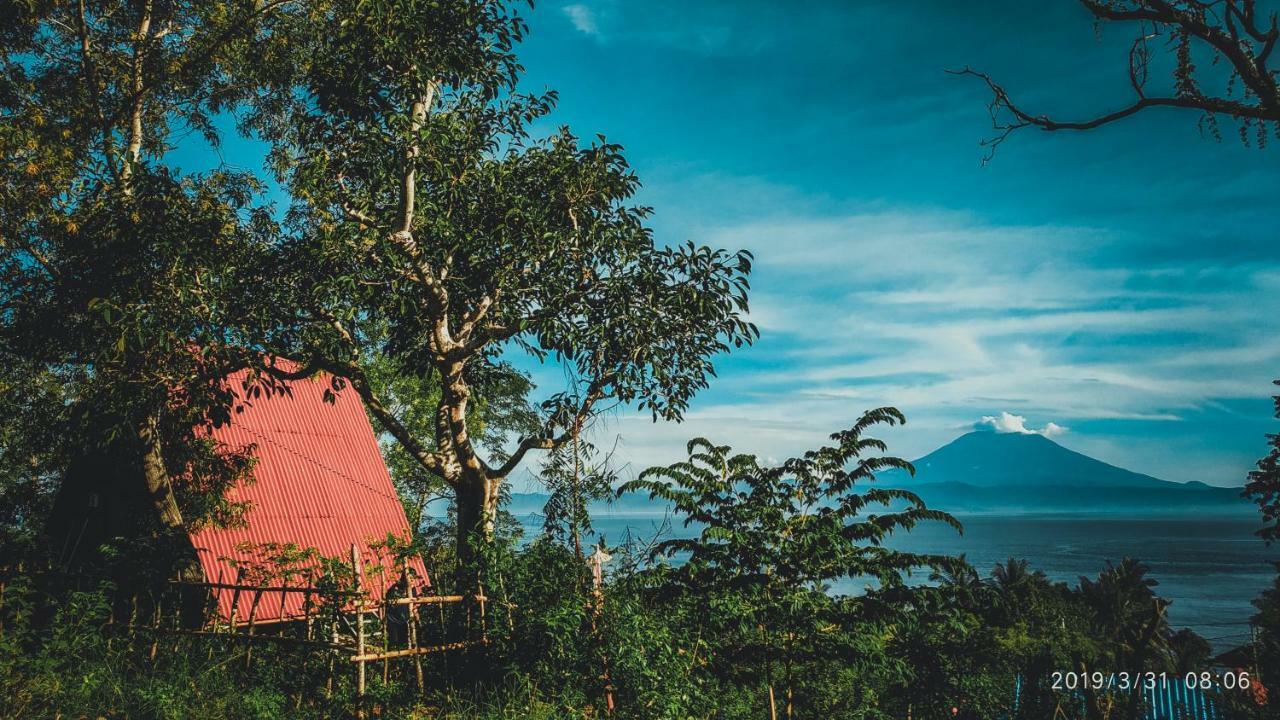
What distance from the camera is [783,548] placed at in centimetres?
891

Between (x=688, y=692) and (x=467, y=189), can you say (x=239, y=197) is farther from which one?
(x=688, y=692)

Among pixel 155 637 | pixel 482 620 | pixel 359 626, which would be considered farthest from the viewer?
pixel 155 637

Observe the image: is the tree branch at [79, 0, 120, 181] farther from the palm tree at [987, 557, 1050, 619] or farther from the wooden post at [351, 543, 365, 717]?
the palm tree at [987, 557, 1050, 619]

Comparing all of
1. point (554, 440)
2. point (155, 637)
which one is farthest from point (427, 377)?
point (155, 637)

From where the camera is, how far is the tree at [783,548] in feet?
28.6

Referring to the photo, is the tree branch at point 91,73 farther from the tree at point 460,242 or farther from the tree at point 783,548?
the tree at point 783,548

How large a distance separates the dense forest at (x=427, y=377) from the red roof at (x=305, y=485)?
1.17 m

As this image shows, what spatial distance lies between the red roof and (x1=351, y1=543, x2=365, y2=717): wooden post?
321 inches

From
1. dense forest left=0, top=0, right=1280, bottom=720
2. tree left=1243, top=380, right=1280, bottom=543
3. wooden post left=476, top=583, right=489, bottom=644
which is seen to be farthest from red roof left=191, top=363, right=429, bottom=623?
tree left=1243, top=380, right=1280, bottom=543

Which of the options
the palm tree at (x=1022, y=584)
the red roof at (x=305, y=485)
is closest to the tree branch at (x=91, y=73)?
the red roof at (x=305, y=485)

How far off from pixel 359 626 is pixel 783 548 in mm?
4687

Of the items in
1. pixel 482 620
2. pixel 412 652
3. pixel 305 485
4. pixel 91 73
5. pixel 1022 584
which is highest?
pixel 91 73

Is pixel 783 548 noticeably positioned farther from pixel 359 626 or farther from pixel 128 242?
pixel 128 242

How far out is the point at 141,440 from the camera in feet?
41.4
